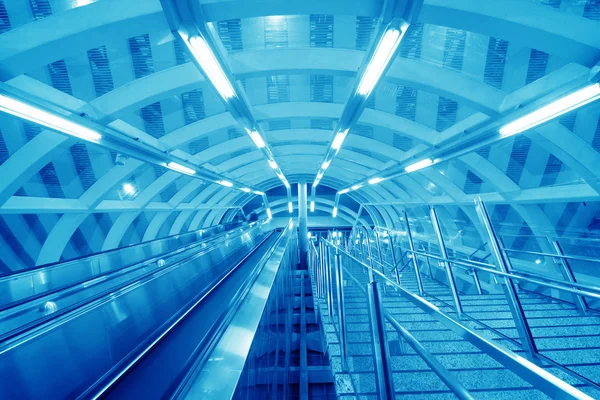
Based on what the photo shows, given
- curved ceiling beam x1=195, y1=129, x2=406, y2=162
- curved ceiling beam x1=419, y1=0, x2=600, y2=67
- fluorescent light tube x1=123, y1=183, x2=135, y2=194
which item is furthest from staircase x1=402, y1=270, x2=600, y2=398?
fluorescent light tube x1=123, y1=183, x2=135, y2=194

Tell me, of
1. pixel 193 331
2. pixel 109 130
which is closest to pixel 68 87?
pixel 109 130

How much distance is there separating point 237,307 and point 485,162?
877 cm

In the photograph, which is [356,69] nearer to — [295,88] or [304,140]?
[295,88]

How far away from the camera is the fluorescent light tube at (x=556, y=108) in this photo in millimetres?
3637

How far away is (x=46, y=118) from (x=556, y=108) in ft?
24.8

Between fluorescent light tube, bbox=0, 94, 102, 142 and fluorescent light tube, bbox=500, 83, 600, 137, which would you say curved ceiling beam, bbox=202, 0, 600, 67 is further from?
fluorescent light tube, bbox=0, 94, 102, 142

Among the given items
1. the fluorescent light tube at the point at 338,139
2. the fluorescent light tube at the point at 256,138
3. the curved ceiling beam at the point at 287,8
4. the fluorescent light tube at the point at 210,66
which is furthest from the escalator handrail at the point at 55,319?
the fluorescent light tube at the point at 338,139

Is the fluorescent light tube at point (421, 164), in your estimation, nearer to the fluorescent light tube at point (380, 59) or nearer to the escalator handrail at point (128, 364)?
the fluorescent light tube at point (380, 59)

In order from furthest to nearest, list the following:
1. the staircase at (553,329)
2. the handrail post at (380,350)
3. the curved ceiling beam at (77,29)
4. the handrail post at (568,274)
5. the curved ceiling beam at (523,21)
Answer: the handrail post at (568,274) → the curved ceiling beam at (77,29) → the curved ceiling beam at (523,21) → the staircase at (553,329) → the handrail post at (380,350)

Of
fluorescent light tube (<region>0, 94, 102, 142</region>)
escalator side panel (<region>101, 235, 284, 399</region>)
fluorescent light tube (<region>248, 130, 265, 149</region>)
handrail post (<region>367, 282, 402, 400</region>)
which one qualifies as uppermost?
fluorescent light tube (<region>248, 130, 265, 149</region>)

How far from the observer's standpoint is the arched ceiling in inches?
145

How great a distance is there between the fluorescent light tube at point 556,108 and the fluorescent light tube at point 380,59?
251 cm

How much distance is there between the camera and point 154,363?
2.00 m

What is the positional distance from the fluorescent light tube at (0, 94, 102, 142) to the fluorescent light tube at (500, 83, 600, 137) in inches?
289
